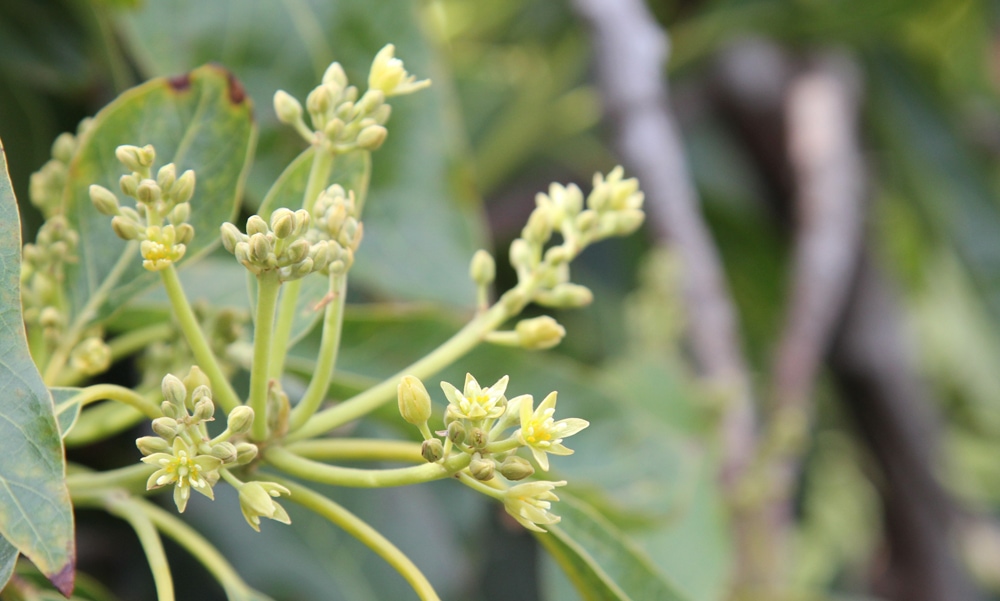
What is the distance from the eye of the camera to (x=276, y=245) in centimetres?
49

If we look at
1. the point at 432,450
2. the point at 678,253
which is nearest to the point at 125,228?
the point at 432,450

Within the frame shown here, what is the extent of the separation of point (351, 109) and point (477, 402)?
0.73 ft

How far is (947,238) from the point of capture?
2199 millimetres

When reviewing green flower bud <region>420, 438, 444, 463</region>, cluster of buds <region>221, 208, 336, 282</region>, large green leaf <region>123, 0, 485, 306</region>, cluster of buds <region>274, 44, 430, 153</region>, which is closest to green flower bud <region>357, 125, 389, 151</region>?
cluster of buds <region>274, 44, 430, 153</region>

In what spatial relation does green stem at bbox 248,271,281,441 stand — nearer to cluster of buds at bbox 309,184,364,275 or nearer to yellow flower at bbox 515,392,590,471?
cluster of buds at bbox 309,184,364,275

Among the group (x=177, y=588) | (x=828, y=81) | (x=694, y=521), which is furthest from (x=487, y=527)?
(x=828, y=81)

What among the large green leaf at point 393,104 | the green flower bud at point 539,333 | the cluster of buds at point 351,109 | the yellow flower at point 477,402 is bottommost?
the yellow flower at point 477,402

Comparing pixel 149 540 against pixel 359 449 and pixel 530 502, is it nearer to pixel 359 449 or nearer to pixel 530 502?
pixel 359 449

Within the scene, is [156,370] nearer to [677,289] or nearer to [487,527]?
[487,527]

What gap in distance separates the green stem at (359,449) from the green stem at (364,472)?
0.8 inches

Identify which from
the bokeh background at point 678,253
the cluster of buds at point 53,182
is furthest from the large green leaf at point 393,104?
the cluster of buds at point 53,182

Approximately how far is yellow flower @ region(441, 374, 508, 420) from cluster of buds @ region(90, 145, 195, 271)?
19 cm

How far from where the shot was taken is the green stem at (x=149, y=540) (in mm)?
544

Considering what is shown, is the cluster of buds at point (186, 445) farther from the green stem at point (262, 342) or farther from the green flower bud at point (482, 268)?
the green flower bud at point (482, 268)
